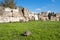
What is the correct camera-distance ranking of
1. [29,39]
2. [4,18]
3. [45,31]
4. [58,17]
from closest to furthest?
[29,39] < [45,31] < [4,18] < [58,17]

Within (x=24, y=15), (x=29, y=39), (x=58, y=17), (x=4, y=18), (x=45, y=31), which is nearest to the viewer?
(x=29, y=39)

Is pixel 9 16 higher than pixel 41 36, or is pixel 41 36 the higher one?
pixel 9 16

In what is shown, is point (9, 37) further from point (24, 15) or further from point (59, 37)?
point (24, 15)

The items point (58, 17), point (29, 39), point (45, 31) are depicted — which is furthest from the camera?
point (58, 17)

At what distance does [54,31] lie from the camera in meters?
20.5

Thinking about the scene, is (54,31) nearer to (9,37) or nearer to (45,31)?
(45,31)

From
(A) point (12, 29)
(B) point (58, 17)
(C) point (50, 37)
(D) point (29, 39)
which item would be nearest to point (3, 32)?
(A) point (12, 29)

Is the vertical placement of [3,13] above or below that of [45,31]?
above

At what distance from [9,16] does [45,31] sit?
11.5 meters

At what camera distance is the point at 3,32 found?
2052 centimetres

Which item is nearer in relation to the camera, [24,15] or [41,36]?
[41,36]

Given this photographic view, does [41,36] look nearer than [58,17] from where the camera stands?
Yes

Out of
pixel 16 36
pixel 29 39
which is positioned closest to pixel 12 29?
pixel 16 36

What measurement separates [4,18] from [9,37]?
11.3m
